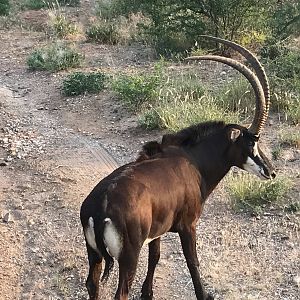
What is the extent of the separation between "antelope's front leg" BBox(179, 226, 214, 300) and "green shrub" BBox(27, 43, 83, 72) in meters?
9.29

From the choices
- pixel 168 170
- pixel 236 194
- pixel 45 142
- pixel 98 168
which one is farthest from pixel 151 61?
pixel 168 170

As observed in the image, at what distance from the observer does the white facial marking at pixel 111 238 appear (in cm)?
528

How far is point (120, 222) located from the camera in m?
5.29

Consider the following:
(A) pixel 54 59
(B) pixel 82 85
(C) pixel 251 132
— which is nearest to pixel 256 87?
(C) pixel 251 132

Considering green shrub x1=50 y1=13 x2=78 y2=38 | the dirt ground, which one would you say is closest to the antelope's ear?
the dirt ground

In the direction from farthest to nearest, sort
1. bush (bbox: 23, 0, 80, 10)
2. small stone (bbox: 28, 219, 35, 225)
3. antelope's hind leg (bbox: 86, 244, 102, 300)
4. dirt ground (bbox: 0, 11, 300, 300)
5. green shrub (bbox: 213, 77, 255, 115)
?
bush (bbox: 23, 0, 80, 10)
green shrub (bbox: 213, 77, 255, 115)
small stone (bbox: 28, 219, 35, 225)
dirt ground (bbox: 0, 11, 300, 300)
antelope's hind leg (bbox: 86, 244, 102, 300)

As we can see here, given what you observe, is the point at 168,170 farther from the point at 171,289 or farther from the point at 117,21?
the point at 117,21

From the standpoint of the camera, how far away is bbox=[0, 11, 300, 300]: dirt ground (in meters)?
6.83

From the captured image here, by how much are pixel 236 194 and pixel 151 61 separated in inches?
300

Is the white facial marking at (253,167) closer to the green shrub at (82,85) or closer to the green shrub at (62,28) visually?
the green shrub at (82,85)

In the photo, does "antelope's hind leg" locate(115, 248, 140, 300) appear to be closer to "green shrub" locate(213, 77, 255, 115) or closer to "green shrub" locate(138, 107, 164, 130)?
"green shrub" locate(138, 107, 164, 130)

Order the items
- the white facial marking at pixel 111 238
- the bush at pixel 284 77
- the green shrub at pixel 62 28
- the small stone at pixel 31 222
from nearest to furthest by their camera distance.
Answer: the white facial marking at pixel 111 238, the small stone at pixel 31 222, the bush at pixel 284 77, the green shrub at pixel 62 28

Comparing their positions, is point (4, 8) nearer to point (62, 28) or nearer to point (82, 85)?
point (62, 28)

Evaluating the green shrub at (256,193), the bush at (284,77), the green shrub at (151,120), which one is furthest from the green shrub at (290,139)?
the green shrub at (151,120)
